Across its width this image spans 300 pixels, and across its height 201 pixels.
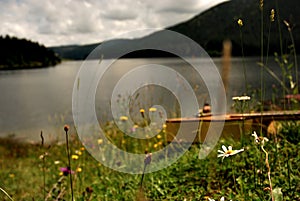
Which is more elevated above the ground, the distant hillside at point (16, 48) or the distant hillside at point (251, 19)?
the distant hillside at point (16, 48)

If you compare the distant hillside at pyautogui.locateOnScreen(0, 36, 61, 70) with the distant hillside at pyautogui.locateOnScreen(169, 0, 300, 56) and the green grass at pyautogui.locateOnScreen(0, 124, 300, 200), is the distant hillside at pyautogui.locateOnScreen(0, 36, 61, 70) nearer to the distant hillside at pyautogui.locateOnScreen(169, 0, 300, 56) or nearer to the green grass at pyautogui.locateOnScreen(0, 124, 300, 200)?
the distant hillside at pyautogui.locateOnScreen(169, 0, 300, 56)

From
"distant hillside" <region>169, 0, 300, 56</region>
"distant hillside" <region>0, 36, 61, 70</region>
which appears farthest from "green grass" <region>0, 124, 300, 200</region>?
"distant hillside" <region>0, 36, 61, 70</region>

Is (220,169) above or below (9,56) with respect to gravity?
below

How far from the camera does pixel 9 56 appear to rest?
31422 mm

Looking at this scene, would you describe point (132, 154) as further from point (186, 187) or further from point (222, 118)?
point (186, 187)

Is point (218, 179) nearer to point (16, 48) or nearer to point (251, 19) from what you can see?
point (251, 19)

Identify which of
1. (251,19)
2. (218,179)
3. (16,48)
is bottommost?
(218,179)

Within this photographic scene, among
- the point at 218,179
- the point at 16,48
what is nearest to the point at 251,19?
the point at 218,179

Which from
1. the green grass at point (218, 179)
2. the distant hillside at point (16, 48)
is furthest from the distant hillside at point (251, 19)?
the distant hillside at point (16, 48)

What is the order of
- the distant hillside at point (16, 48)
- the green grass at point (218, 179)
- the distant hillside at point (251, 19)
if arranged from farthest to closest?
the distant hillside at point (16, 48), the distant hillside at point (251, 19), the green grass at point (218, 179)

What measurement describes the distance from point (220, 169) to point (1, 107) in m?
16.6

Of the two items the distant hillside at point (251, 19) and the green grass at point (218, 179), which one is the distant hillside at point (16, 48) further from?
the green grass at point (218, 179)

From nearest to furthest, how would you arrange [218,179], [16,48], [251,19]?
[218,179]
[251,19]
[16,48]

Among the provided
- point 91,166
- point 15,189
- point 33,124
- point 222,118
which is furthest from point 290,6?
point 33,124
